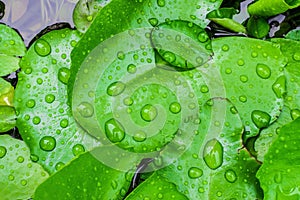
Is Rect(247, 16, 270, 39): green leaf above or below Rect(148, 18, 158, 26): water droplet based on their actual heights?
below

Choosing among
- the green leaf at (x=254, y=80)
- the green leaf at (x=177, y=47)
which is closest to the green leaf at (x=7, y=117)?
the green leaf at (x=177, y=47)

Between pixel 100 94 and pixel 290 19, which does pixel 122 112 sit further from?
pixel 290 19

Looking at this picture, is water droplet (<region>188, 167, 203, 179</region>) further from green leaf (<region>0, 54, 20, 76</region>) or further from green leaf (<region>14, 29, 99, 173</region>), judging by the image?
green leaf (<region>0, 54, 20, 76</region>)

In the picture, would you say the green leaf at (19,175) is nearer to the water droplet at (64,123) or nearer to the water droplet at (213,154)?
the water droplet at (64,123)

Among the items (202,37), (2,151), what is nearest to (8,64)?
(2,151)

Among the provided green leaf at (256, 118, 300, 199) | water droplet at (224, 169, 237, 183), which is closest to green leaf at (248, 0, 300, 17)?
green leaf at (256, 118, 300, 199)

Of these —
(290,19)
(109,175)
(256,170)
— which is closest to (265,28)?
(290,19)
